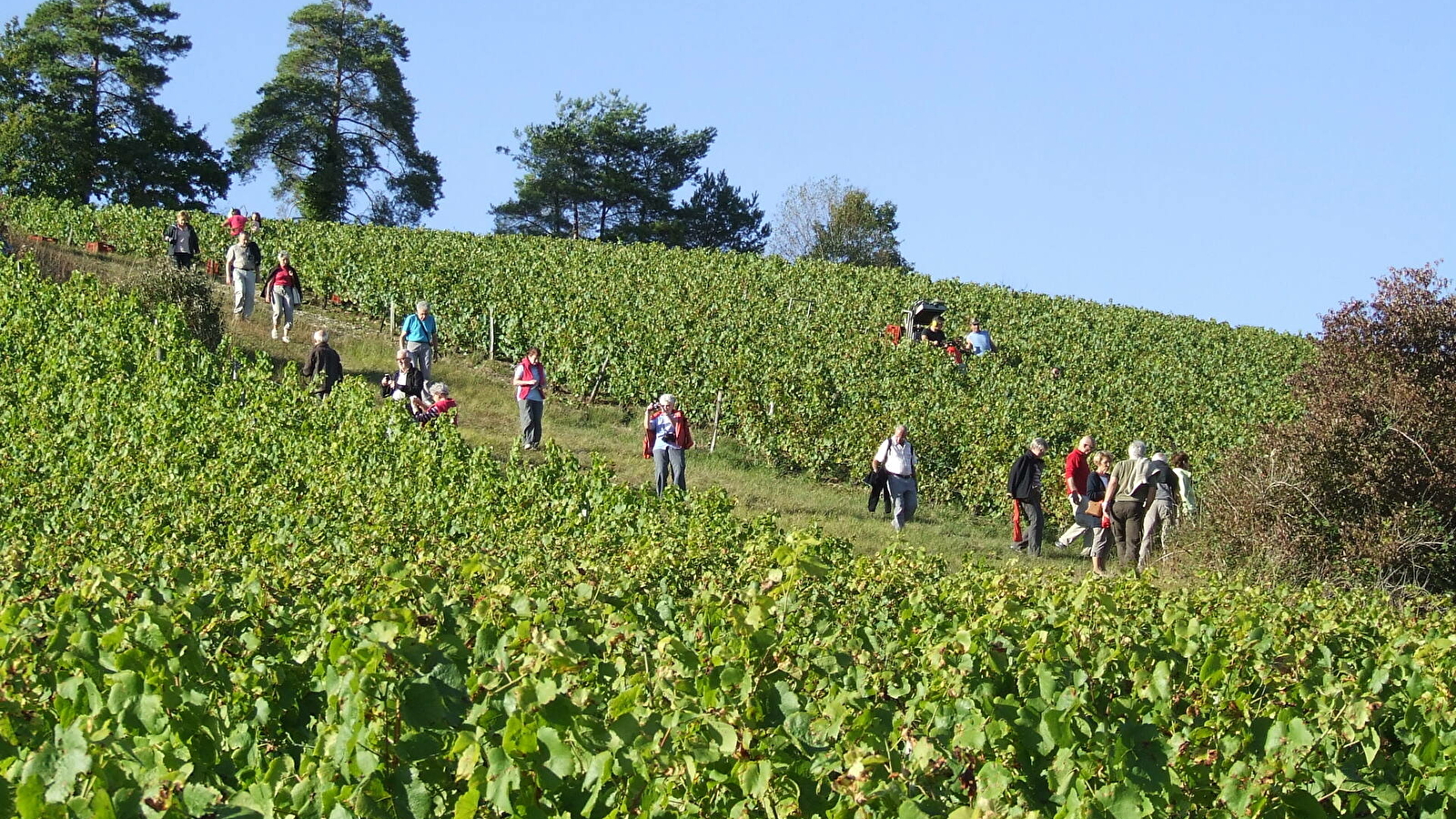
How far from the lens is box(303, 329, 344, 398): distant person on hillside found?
19.2 meters

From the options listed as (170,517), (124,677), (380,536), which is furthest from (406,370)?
(124,677)

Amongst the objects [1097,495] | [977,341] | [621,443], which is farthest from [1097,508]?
[977,341]

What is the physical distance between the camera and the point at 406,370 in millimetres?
19078

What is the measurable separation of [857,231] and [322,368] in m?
51.7

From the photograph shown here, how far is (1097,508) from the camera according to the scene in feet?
56.2

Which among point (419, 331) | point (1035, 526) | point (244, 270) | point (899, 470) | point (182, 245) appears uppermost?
point (182, 245)

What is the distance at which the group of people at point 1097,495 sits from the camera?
16234mm

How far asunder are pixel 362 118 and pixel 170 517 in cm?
4295

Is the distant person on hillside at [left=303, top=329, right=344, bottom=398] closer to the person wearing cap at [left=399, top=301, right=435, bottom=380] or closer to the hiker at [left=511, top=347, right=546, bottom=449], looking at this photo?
the person wearing cap at [left=399, top=301, right=435, bottom=380]

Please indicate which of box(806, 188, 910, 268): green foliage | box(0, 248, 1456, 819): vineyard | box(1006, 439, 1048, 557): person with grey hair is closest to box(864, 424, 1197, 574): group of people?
box(1006, 439, 1048, 557): person with grey hair

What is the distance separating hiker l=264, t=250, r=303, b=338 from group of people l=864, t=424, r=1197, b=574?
10.7 metres

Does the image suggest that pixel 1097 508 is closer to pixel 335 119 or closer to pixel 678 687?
pixel 678 687

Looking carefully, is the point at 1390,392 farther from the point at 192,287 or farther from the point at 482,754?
the point at 192,287

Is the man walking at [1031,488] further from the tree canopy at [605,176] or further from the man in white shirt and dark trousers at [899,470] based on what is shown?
the tree canopy at [605,176]
